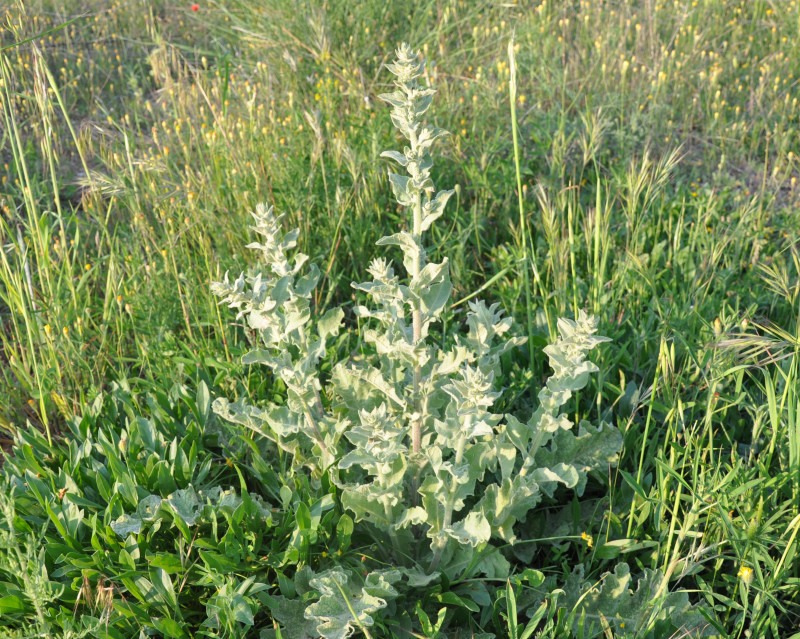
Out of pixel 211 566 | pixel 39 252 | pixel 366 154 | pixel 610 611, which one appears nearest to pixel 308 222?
pixel 366 154

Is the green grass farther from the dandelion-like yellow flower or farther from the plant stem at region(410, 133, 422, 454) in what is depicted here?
the plant stem at region(410, 133, 422, 454)

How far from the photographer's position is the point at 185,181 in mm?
3072

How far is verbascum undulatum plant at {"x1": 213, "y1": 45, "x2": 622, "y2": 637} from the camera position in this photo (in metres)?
1.60

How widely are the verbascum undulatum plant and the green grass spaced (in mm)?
159

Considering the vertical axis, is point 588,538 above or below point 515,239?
below

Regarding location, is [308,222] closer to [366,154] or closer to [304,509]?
[366,154]

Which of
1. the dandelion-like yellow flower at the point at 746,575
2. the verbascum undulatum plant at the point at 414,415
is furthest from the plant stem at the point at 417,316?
the dandelion-like yellow flower at the point at 746,575

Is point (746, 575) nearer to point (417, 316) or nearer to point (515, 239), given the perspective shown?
point (417, 316)

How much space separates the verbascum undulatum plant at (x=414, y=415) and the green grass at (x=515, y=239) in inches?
6.3

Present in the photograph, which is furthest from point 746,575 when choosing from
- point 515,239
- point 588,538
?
point 515,239

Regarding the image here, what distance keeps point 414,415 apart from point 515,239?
1.10 m

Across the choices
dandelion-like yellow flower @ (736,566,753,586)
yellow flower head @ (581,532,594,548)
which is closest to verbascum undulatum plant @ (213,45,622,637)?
yellow flower head @ (581,532,594,548)

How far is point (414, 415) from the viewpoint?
5.79 ft

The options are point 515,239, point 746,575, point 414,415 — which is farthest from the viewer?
point 515,239
